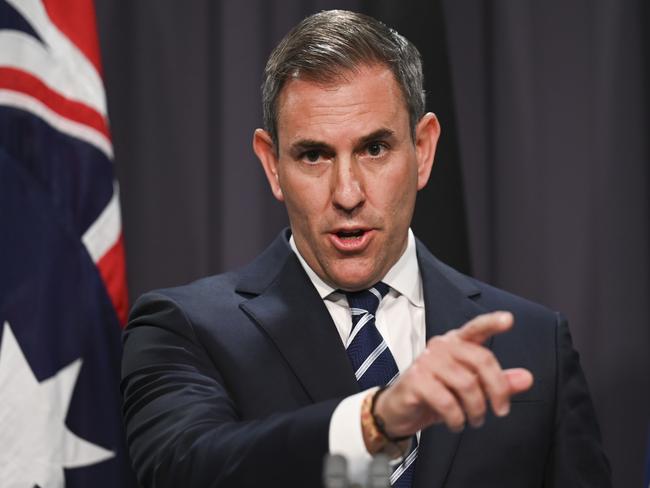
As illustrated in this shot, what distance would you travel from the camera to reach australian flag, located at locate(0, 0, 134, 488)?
234 cm

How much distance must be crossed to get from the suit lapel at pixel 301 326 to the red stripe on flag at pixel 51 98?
2.42 ft

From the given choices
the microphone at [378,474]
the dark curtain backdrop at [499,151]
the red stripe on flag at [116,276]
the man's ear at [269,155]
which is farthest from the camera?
the dark curtain backdrop at [499,151]

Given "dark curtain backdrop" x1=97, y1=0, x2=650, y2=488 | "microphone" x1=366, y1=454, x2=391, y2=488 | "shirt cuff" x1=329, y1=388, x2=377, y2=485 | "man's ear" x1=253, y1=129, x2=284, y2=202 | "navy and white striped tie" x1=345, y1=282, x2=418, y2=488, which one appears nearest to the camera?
"microphone" x1=366, y1=454, x2=391, y2=488

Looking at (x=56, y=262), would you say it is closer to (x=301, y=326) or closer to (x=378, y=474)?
(x=301, y=326)

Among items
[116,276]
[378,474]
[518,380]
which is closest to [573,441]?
[518,380]

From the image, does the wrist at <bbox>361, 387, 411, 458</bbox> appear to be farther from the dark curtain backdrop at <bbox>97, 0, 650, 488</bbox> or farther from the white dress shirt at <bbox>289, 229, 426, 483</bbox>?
the dark curtain backdrop at <bbox>97, 0, 650, 488</bbox>

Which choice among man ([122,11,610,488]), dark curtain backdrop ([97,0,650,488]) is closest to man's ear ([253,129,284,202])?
man ([122,11,610,488])

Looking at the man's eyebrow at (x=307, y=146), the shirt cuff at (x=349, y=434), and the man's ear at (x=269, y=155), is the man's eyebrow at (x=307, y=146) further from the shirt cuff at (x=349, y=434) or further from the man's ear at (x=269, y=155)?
the shirt cuff at (x=349, y=434)

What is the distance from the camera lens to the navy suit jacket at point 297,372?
163 cm

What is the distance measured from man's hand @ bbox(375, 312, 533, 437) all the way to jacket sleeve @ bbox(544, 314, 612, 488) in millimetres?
728

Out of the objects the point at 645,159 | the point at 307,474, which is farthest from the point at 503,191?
the point at 307,474

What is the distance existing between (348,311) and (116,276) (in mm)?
816

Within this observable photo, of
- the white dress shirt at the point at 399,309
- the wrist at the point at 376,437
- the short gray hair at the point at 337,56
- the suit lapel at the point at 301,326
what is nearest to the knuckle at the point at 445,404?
the wrist at the point at 376,437

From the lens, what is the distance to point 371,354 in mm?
1807
